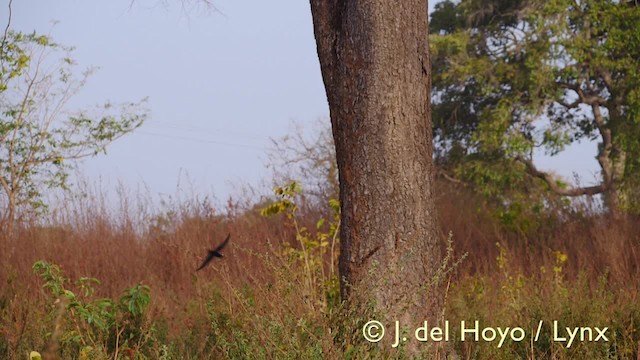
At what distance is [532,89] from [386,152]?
13442mm

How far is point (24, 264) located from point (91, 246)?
79 centimetres

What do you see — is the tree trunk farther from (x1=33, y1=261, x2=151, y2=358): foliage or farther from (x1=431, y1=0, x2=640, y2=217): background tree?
(x1=431, y1=0, x2=640, y2=217): background tree

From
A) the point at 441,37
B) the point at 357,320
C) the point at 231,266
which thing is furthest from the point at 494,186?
the point at 357,320

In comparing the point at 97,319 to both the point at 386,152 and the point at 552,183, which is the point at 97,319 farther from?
the point at 552,183

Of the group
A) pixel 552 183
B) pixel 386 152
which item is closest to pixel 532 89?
pixel 552 183

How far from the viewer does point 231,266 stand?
30.4 ft

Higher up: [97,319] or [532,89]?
[532,89]

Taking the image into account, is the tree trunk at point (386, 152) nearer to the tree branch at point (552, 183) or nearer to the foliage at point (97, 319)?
the foliage at point (97, 319)

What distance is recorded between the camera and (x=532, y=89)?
18.0 meters

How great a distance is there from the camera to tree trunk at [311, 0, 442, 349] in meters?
5.26

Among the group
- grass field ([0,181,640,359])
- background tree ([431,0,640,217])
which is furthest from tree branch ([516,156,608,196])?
grass field ([0,181,640,359])

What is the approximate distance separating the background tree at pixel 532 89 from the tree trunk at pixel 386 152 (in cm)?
1112

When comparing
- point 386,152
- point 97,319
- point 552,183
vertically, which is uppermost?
point 552,183

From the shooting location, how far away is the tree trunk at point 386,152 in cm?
526
